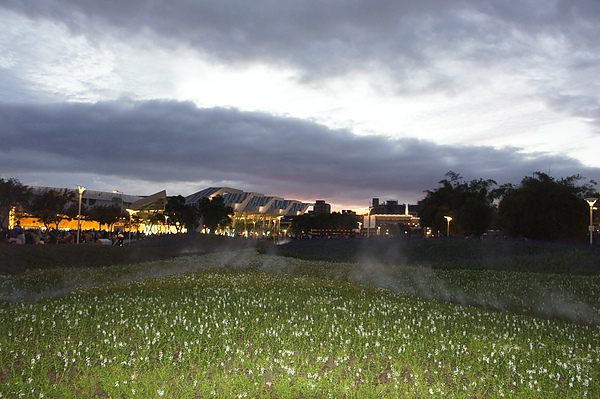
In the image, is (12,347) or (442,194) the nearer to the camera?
(12,347)

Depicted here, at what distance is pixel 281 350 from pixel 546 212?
32092 millimetres

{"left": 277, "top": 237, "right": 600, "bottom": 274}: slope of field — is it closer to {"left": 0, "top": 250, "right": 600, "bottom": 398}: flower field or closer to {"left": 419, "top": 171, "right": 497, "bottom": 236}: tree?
{"left": 0, "top": 250, "right": 600, "bottom": 398}: flower field

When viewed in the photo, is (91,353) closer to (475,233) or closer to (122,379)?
(122,379)

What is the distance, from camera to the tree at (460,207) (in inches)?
2082

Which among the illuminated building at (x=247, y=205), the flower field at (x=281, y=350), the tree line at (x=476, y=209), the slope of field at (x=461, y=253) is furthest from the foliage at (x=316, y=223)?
the flower field at (x=281, y=350)

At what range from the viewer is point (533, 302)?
12.3 metres

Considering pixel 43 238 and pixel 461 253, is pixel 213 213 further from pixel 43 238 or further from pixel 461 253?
pixel 461 253

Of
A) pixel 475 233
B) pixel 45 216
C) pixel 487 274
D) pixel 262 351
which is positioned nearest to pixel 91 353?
pixel 262 351

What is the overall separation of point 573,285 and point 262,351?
38.8 ft

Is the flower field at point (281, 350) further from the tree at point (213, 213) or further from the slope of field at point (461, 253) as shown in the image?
the tree at point (213, 213)

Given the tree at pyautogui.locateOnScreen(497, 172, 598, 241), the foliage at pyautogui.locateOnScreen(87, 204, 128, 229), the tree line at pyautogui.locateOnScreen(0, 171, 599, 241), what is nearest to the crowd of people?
the tree line at pyautogui.locateOnScreen(0, 171, 599, 241)

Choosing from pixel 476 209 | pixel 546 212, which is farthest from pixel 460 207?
A: pixel 546 212

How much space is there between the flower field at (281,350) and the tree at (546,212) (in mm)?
27405

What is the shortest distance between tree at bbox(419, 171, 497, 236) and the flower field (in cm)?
4663
